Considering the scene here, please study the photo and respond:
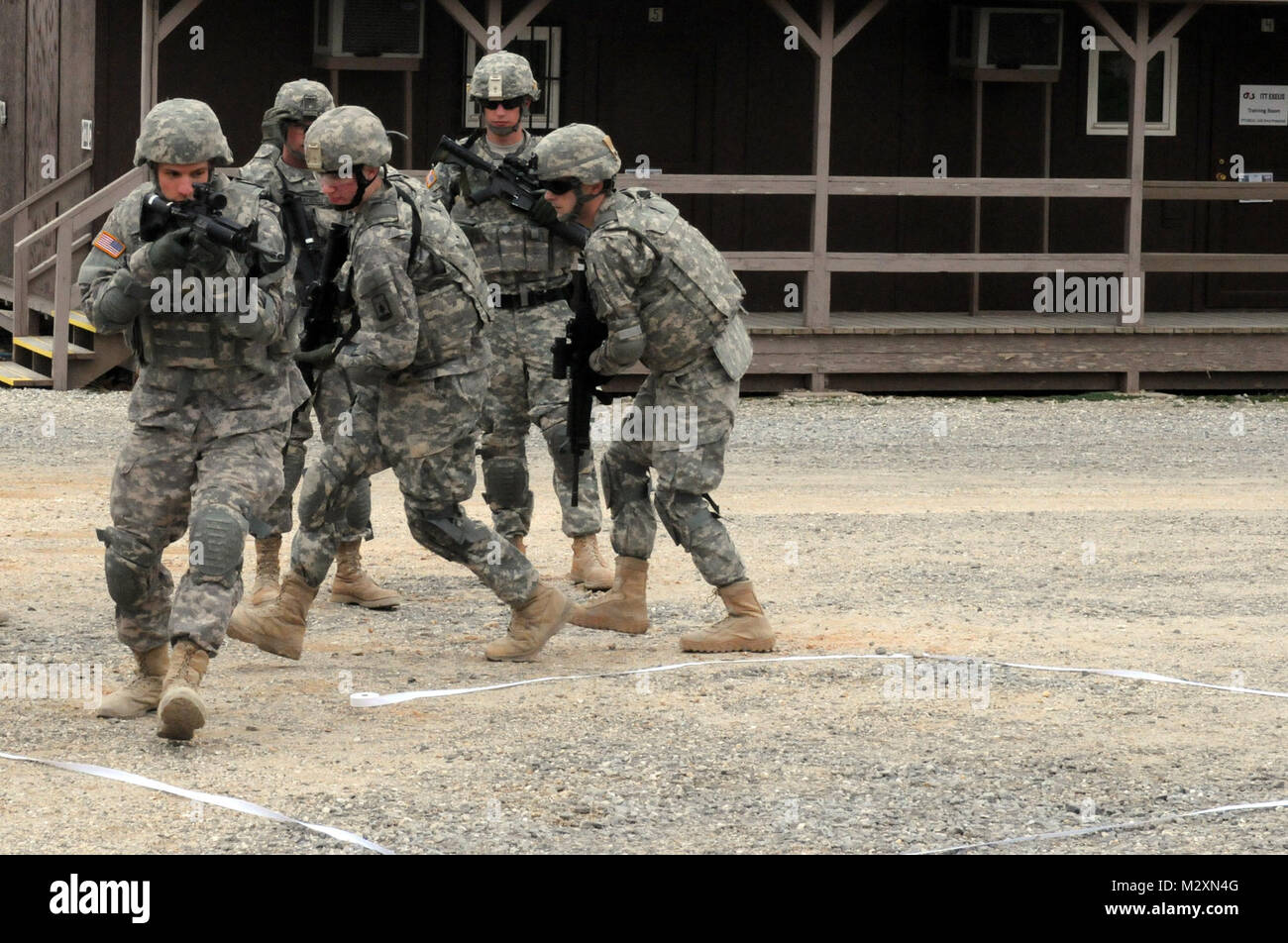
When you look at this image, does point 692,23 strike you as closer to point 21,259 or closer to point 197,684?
point 21,259

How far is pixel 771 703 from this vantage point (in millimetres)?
6602

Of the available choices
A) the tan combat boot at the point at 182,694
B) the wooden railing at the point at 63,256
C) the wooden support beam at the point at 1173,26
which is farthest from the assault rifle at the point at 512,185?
the wooden support beam at the point at 1173,26

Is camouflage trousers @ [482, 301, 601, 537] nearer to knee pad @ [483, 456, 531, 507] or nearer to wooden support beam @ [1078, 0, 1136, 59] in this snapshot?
knee pad @ [483, 456, 531, 507]

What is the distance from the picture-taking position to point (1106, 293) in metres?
16.9

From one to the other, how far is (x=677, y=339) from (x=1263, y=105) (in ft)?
42.6

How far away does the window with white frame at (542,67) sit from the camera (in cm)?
1647

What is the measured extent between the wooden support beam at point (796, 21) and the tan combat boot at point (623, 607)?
8.23 m

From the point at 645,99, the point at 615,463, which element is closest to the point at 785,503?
the point at 615,463

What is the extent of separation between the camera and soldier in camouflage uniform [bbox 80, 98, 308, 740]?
5.71 meters

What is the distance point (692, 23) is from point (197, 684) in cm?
1200

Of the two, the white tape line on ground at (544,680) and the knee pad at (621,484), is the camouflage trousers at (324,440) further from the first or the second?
the white tape line on ground at (544,680)

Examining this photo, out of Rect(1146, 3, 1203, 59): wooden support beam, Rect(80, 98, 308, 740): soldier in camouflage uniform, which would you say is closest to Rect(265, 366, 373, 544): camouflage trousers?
Rect(80, 98, 308, 740): soldier in camouflage uniform

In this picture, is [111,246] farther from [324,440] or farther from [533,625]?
[533,625]

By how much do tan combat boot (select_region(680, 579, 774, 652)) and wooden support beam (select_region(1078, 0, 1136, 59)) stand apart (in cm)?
961
